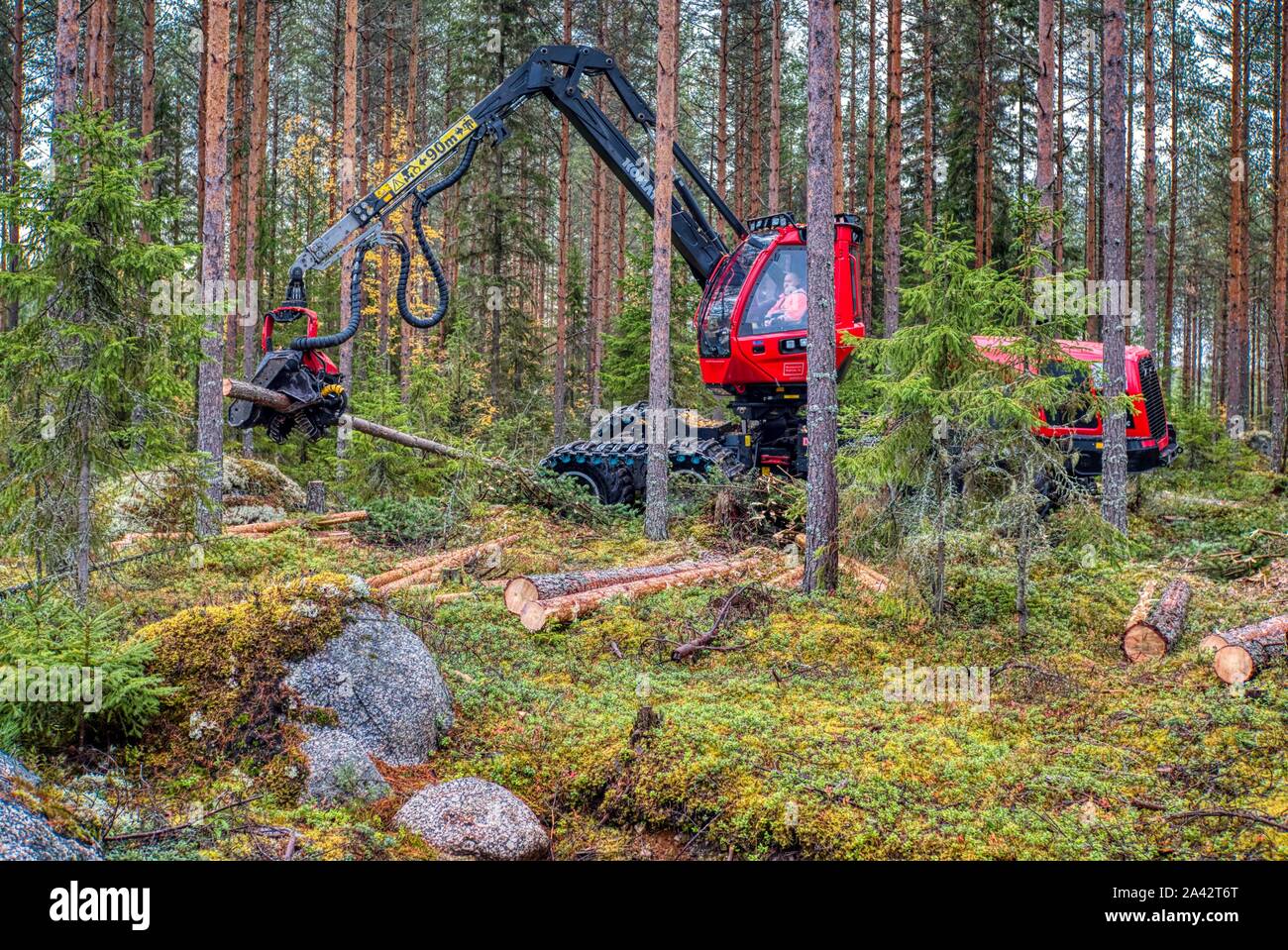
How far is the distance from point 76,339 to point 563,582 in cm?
478

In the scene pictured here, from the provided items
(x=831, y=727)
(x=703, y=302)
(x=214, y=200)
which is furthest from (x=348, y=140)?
(x=831, y=727)

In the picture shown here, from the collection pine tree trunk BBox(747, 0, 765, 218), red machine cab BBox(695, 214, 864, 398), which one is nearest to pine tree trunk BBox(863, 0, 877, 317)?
pine tree trunk BBox(747, 0, 765, 218)

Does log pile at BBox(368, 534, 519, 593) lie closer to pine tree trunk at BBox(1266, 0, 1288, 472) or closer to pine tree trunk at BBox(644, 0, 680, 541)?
pine tree trunk at BBox(644, 0, 680, 541)

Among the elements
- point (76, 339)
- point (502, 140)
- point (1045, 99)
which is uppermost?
point (1045, 99)

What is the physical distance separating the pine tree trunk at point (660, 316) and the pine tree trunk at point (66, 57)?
7124 mm

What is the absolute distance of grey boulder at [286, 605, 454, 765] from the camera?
583cm

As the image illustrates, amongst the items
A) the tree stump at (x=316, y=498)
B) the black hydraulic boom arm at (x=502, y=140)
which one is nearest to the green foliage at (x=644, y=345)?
the black hydraulic boom arm at (x=502, y=140)

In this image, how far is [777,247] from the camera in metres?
12.8

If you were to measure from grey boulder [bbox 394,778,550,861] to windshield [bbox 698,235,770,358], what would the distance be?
8.87 metres

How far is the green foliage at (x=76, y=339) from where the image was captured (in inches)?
267

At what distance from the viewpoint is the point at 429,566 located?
10539 millimetres

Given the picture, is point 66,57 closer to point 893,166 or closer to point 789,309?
point 789,309
